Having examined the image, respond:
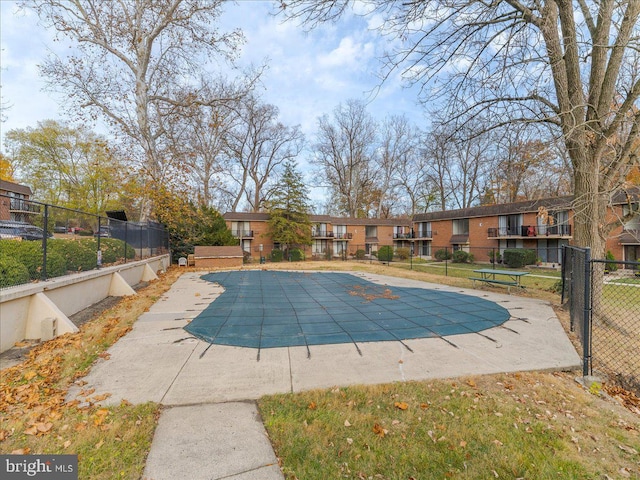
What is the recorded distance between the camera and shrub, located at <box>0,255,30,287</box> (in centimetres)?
429

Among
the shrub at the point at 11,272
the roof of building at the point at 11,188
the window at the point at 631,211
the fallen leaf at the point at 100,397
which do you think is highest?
the roof of building at the point at 11,188

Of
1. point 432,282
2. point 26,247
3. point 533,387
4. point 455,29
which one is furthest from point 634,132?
point 26,247

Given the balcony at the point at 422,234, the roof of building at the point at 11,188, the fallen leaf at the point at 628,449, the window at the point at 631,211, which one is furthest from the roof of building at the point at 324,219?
the fallen leaf at the point at 628,449

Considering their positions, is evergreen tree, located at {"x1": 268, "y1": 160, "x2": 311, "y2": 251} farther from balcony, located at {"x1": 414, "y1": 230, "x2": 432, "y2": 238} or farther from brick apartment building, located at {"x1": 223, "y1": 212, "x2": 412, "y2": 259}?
balcony, located at {"x1": 414, "y1": 230, "x2": 432, "y2": 238}

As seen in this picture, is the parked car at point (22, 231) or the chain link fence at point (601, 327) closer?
the chain link fence at point (601, 327)

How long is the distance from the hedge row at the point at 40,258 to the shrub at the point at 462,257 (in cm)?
2628

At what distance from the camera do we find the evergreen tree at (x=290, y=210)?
26953mm

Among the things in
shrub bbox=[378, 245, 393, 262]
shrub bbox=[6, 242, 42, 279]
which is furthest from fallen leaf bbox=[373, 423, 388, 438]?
shrub bbox=[378, 245, 393, 262]

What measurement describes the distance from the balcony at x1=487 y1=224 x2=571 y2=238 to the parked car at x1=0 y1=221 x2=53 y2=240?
982 inches

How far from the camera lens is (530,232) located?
23281mm

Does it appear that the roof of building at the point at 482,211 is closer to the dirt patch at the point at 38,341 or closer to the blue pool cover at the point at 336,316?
the blue pool cover at the point at 336,316

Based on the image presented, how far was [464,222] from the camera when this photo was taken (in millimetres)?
29141

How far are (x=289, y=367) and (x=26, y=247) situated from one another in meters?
5.21

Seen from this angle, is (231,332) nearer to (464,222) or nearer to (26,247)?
(26,247)
